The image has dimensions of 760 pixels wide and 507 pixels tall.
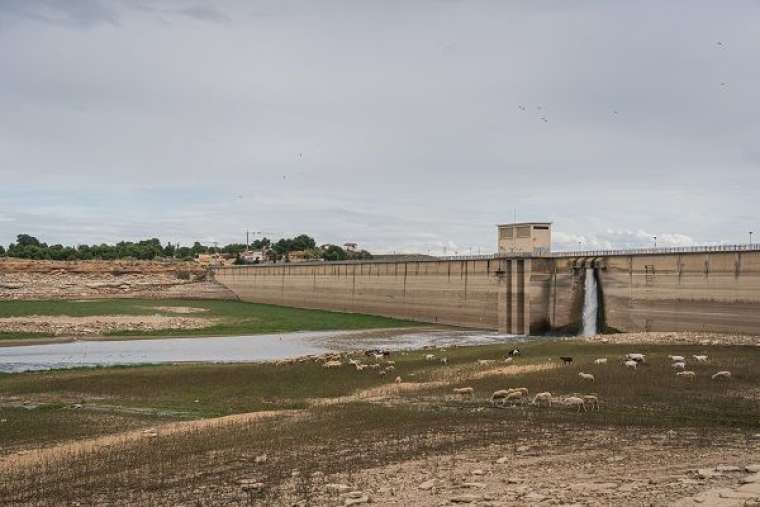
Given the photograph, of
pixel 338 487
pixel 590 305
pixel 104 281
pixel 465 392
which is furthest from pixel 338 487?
pixel 104 281

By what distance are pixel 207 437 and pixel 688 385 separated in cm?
1819

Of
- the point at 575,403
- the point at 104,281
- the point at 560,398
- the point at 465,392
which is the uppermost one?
the point at 104,281

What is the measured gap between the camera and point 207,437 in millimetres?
24609

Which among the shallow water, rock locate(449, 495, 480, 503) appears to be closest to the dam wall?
the shallow water

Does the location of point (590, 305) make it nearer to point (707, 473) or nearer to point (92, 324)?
point (92, 324)

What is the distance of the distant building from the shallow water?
12.9m

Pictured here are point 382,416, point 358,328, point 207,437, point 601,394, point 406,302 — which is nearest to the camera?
point 207,437

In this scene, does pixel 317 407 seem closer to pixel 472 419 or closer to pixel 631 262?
pixel 472 419

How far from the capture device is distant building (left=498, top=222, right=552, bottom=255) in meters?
90.7

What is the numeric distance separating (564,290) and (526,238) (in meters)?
13.6

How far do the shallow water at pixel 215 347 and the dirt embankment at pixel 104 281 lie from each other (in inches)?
2965

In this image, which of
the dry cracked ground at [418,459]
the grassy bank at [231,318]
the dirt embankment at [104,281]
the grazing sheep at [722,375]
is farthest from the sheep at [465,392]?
the dirt embankment at [104,281]

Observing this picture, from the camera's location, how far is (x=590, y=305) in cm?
7631

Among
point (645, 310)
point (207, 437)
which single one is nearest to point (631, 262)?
point (645, 310)
